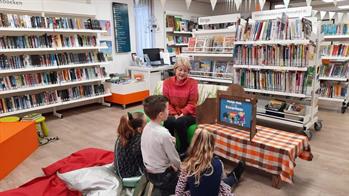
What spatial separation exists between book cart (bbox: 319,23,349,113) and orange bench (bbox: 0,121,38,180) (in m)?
5.27

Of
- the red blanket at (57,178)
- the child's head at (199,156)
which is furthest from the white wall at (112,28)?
the child's head at (199,156)

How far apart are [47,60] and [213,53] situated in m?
3.03

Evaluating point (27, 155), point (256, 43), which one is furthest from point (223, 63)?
point (27, 155)

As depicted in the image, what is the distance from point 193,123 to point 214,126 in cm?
26

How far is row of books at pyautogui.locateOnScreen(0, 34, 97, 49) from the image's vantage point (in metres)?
4.03

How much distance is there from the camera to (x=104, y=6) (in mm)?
5594

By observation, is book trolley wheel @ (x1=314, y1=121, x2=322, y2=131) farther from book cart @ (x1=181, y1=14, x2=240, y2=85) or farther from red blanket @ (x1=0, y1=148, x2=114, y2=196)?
red blanket @ (x1=0, y1=148, x2=114, y2=196)

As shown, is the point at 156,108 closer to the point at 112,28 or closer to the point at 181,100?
the point at 181,100

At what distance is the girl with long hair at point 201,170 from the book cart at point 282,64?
241cm

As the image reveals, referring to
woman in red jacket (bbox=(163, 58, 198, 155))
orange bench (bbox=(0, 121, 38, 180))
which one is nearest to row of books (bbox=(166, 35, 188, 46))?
woman in red jacket (bbox=(163, 58, 198, 155))

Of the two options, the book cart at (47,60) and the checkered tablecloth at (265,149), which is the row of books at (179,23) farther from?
the checkered tablecloth at (265,149)

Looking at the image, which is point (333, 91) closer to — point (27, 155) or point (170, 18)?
point (170, 18)

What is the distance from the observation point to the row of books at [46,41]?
13.2 ft

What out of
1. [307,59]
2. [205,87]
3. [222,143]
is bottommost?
[222,143]
